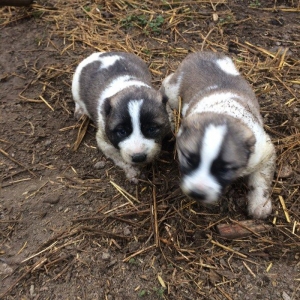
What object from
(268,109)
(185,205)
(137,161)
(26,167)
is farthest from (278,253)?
(26,167)

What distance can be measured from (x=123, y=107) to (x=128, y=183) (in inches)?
40.5

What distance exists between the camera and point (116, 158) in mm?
5840

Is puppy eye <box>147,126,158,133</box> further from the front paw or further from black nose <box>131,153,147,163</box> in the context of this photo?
the front paw

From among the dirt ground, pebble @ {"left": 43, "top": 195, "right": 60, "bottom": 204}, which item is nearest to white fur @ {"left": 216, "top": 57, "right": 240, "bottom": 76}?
the dirt ground

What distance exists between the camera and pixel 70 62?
7.39 m

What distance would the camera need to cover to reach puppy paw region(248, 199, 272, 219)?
4996 millimetres

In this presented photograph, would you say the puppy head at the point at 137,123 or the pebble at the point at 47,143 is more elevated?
the puppy head at the point at 137,123

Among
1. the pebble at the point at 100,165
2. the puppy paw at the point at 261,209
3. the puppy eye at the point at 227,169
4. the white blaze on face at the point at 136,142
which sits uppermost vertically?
the puppy eye at the point at 227,169

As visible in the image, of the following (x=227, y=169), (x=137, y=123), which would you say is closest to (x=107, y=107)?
(x=137, y=123)

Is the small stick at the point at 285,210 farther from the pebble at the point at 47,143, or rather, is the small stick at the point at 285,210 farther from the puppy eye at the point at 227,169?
the pebble at the point at 47,143

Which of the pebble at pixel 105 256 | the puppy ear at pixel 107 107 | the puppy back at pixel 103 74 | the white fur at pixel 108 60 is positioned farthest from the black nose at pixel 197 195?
the white fur at pixel 108 60

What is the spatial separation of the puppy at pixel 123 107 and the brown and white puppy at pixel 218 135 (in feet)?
1.59

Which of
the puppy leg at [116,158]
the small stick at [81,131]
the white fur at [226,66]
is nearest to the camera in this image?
the puppy leg at [116,158]

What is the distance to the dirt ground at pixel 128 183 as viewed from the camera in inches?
181
